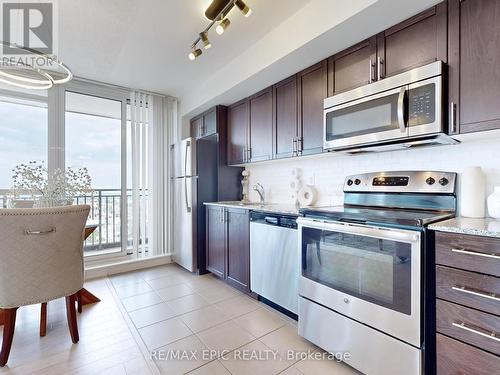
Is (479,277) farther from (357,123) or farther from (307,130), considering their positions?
(307,130)

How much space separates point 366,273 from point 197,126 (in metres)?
3.30

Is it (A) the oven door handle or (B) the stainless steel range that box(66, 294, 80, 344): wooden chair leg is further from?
(A) the oven door handle

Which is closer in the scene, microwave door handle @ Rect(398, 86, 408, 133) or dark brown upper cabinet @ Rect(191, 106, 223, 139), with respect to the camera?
microwave door handle @ Rect(398, 86, 408, 133)

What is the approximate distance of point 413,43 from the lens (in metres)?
1.66

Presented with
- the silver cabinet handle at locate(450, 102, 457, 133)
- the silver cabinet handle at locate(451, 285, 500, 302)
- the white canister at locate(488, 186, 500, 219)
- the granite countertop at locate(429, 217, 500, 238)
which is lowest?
the silver cabinet handle at locate(451, 285, 500, 302)

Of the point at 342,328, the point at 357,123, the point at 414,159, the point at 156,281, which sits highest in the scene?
the point at 357,123

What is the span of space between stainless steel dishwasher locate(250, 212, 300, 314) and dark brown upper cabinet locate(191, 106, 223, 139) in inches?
65.0

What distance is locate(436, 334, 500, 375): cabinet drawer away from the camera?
1.12 m

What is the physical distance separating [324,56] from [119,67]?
8.03 ft

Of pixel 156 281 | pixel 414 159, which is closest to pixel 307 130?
pixel 414 159

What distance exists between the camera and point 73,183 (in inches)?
94.9

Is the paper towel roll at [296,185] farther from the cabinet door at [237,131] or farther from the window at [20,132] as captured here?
the window at [20,132]

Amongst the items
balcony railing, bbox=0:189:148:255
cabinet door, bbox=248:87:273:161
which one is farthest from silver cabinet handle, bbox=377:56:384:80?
balcony railing, bbox=0:189:148:255

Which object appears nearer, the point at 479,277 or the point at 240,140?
the point at 479,277
